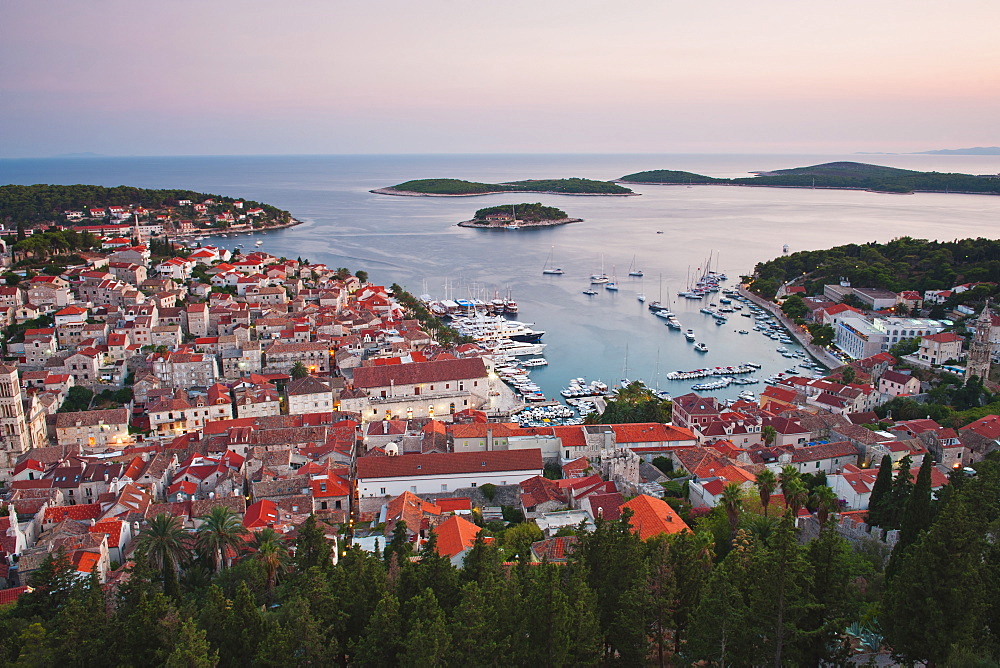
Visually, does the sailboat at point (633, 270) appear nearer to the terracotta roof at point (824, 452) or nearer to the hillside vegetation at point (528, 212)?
the hillside vegetation at point (528, 212)

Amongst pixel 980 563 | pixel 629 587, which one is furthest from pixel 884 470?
pixel 629 587

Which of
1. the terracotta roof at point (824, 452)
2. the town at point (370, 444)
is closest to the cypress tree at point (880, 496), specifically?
the town at point (370, 444)

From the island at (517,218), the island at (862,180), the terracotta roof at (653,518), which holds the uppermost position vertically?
the island at (862,180)

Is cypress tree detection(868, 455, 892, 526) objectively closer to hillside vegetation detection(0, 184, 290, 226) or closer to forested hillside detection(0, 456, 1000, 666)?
forested hillside detection(0, 456, 1000, 666)

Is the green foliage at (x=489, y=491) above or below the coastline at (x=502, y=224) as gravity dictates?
below

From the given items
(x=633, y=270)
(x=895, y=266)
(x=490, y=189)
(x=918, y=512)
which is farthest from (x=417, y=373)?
(x=490, y=189)

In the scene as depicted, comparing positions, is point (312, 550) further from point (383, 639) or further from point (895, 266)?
point (895, 266)

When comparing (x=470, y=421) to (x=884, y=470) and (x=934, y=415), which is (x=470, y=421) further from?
(x=934, y=415)

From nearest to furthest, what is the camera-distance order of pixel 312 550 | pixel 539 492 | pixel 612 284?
1. pixel 312 550
2. pixel 539 492
3. pixel 612 284
